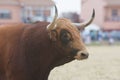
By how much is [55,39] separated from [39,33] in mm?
296

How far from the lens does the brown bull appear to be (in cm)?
854

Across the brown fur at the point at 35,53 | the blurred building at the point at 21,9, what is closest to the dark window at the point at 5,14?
the blurred building at the point at 21,9

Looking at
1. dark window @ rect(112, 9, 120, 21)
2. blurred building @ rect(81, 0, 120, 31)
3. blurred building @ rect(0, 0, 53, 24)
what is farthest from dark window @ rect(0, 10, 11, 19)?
dark window @ rect(112, 9, 120, 21)

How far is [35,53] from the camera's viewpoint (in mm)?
8594

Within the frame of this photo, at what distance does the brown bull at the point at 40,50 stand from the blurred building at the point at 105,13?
6309 cm

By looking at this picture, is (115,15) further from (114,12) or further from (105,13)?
(105,13)

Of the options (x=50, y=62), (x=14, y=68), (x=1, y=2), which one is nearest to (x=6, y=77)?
(x=14, y=68)

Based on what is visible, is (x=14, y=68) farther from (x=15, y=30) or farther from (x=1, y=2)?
(x=1, y=2)

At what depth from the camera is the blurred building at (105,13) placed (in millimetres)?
71938

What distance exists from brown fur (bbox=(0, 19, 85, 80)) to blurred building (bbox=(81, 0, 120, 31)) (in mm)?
63075

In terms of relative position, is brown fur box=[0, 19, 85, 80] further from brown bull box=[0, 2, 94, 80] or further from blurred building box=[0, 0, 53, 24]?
blurred building box=[0, 0, 53, 24]

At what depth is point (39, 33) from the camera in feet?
28.2

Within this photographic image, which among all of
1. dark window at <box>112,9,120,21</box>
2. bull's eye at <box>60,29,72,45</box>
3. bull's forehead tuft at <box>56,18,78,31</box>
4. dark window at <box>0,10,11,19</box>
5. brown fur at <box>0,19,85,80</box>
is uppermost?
bull's forehead tuft at <box>56,18,78,31</box>

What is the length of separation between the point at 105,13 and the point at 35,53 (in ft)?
217
